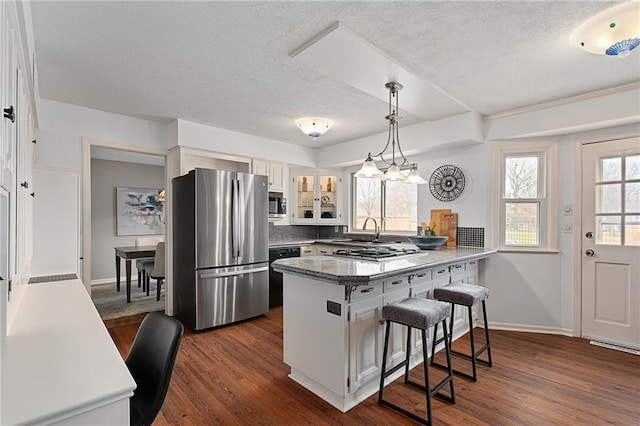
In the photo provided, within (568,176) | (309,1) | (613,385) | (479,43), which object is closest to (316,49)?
(309,1)

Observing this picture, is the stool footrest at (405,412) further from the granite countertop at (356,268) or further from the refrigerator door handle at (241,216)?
the refrigerator door handle at (241,216)

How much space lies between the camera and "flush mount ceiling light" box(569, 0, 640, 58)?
6.06 feet

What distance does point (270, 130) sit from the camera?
4418 millimetres

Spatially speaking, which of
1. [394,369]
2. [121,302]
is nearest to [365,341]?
[394,369]

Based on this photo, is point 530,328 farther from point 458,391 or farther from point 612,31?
point 612,31

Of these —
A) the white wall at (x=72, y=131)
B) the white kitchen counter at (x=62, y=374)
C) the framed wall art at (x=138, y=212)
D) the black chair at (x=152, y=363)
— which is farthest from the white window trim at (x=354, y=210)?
the white kitchen counter at (x=62, y=374)

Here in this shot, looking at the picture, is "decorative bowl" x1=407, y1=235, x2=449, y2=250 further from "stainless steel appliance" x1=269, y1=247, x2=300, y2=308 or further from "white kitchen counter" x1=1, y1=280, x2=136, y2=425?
"white kitchen counter" x1=1, y1=280, x2=136, y2=425

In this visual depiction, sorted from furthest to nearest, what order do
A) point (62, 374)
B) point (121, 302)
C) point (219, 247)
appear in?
point (121, 302), point (219, 247), point (62, 374)

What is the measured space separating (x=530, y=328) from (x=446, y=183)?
1894 millimetres

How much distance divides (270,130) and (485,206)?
9.41ft

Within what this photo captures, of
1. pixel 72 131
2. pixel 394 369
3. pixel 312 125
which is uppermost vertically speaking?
pixel 312 125

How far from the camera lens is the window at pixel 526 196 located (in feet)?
11.9

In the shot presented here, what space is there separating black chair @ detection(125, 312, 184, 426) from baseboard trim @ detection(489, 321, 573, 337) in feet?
11.6

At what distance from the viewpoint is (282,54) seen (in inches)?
93.7
